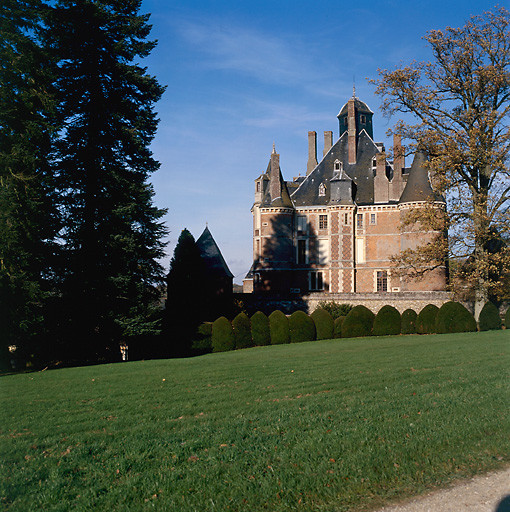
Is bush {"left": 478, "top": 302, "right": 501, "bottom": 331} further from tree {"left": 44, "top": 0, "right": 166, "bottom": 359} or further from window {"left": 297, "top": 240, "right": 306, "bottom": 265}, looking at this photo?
window {"left": 297, "top": 240, "right": 306, "bottom": 265}

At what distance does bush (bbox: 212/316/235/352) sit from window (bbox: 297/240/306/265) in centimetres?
1841

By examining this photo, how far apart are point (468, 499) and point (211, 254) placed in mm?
35673

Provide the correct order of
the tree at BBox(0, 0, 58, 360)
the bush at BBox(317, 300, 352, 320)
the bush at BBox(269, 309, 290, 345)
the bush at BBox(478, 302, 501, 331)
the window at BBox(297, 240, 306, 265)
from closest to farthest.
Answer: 1. the tree at BBox(0, 0, 58, 360)
2. the bush at BBox(478, 302, 501, 331)
3. the bush at BBox(269, 309, 290, 345)
4. the bush at BBox(317, 300, 352, 320)
5. the window at BBox(297, 240, 306, 265)

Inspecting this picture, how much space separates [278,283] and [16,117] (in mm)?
28597

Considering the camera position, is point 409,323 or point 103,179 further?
point 409,323

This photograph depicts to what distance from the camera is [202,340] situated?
1161 inches

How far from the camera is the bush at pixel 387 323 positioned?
3091 cm

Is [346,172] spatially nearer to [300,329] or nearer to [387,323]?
[387,323]

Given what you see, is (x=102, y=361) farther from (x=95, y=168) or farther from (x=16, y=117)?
(x=16, y=117)

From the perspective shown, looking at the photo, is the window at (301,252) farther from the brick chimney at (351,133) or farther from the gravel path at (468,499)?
the gravel path at (468,499)

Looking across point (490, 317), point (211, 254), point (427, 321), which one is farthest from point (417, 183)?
point (211, 254)

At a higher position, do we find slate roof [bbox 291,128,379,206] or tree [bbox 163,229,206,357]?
slate roof [bbox 291,128,379,206]

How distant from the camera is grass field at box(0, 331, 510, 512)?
561 centimetres

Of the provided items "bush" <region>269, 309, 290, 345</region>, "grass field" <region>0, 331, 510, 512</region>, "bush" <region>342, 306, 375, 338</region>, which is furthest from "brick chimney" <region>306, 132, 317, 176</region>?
"grass field" <region>0, 331, 510, 512</region>
